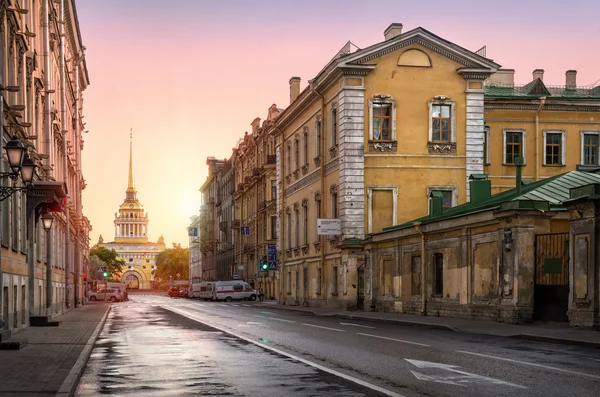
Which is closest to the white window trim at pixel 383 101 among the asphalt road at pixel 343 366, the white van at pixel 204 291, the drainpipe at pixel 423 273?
the drainpipe at pixel 423 273

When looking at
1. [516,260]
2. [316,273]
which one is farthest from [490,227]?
[316,273]

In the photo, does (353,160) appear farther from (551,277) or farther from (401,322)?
(551,277)

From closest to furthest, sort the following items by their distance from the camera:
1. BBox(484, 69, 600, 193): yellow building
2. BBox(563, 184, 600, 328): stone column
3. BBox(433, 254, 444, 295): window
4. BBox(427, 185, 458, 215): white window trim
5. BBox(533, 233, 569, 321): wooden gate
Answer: BBox(563, 184, 600, 328): stone column
BBox(533, 233, 569, 321): wooden gate
BBox(433, 254, 444, 295): window
BBox(427, 185, 458, 215): white window trim
BBox(484, 69, 600, 193): yellow building

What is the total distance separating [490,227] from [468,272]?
2.38m

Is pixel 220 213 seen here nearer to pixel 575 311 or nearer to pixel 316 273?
pixel 316 273

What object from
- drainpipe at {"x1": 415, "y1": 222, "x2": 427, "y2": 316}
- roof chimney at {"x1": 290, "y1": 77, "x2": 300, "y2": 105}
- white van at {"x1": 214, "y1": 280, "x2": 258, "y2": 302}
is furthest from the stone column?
white van at {"x1": 214, "y1": 280, "x2": 258, "y2": 302}

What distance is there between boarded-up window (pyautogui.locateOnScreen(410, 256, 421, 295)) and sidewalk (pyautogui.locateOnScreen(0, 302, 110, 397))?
1446 cm

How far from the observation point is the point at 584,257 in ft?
72.2

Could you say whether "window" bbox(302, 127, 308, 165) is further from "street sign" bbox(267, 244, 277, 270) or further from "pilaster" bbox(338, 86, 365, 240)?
"pilaster" bbox(338, 86, 365, 240)

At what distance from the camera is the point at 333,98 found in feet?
153

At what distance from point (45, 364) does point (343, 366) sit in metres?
4.81

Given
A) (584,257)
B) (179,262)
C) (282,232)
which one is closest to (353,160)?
(282,232)

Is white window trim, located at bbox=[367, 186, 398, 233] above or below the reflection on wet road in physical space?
above

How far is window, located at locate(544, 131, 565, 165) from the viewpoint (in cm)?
5147
